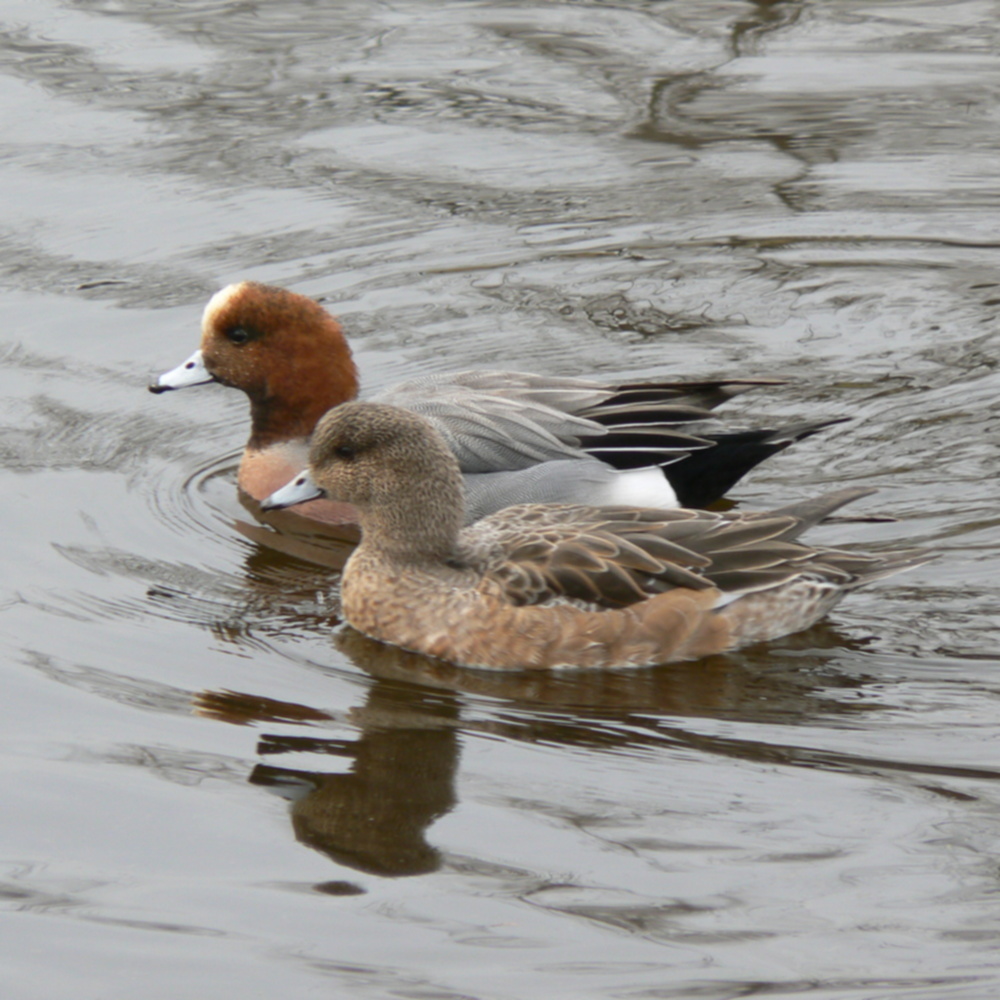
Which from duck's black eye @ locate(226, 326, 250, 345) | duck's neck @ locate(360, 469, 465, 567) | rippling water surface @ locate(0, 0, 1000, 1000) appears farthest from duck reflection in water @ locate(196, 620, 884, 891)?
duck's black eye @ locate(226, 326, 250, 345)

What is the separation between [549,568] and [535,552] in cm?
9

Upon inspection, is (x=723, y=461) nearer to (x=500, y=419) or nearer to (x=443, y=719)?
(x=500, y=419)

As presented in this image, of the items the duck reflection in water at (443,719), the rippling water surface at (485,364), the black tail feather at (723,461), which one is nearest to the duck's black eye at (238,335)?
the rippling water surface at (485,364)

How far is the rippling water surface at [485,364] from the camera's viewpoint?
4008 millimetres

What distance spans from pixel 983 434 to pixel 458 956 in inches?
151

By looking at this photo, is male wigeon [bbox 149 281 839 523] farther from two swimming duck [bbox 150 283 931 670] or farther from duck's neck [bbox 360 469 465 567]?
duck's neck [bbox 360 469 465 567]

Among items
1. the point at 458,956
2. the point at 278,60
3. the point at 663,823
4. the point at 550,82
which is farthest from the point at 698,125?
the point at 458,956

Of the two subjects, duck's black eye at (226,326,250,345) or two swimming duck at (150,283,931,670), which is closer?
two swimming duck at (150,283,931,670)

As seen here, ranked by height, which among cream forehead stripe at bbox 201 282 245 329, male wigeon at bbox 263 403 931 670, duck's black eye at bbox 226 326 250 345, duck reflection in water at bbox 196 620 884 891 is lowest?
duck reflection in water at bbox 196 620 884 891

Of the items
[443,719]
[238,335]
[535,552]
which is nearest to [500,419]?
[535,552]

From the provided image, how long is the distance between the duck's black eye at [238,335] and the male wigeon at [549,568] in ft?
4.19

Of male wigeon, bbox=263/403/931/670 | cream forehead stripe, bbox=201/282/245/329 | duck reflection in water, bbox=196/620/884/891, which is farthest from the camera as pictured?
cream forehead stripe, bbox=201/282/245/329

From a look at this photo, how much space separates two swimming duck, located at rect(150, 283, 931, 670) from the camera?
551cm

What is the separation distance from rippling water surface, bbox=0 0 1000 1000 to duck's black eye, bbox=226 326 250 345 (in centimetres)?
54
